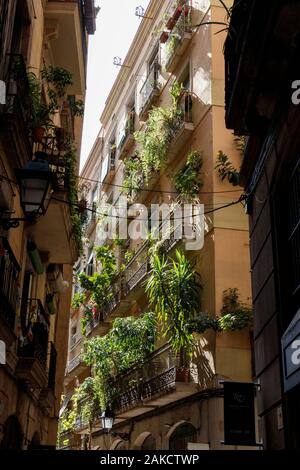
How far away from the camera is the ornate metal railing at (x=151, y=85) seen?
72.4 feet

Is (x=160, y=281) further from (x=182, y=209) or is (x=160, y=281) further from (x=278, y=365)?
(x=278, y=365)

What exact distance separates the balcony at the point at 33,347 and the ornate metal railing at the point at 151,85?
11.6 meters

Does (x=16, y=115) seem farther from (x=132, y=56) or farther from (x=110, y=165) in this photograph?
(x=110, y=165)

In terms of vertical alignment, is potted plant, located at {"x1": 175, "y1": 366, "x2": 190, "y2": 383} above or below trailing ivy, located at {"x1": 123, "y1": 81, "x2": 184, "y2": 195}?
below

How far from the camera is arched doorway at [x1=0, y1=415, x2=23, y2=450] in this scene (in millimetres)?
10334

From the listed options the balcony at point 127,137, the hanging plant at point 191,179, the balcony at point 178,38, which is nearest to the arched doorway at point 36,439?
the hanging plant at point 191,179

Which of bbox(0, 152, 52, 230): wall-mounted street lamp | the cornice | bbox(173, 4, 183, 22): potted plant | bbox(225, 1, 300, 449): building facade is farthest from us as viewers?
the cornice

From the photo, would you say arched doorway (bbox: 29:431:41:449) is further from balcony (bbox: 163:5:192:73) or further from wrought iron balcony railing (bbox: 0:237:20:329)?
balcony (bbox: 163:5:192:73)

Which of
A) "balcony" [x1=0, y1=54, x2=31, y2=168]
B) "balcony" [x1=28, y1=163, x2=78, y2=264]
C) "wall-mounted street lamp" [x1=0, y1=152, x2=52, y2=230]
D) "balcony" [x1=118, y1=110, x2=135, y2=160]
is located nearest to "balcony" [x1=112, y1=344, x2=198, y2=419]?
"balcony" [x1=28, y1=163, x2=78, y2=264]

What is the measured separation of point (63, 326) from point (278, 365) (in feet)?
39.7

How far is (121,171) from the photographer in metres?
28.2

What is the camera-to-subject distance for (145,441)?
19.9m

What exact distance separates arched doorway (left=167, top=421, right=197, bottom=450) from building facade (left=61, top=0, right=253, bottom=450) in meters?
0.03
